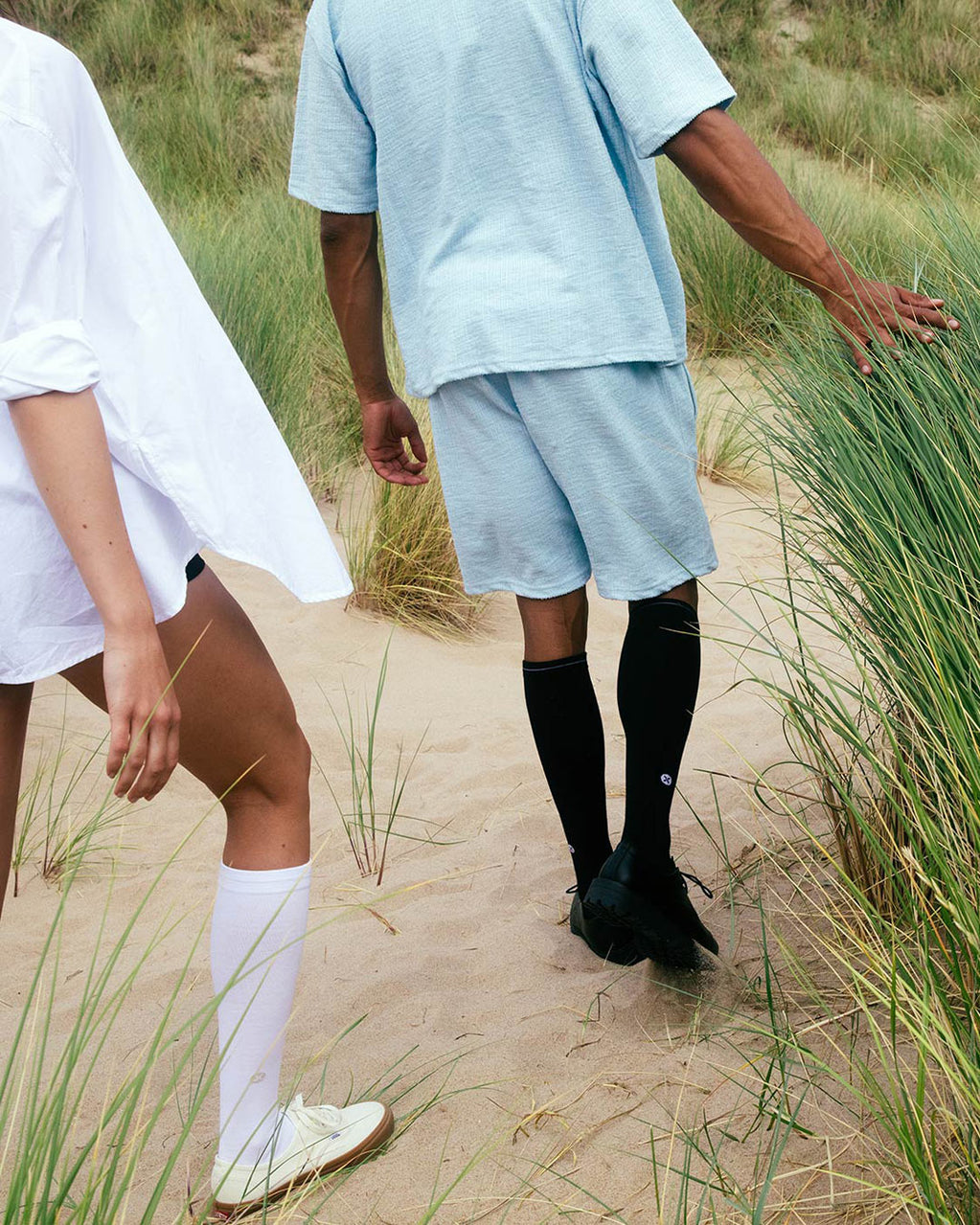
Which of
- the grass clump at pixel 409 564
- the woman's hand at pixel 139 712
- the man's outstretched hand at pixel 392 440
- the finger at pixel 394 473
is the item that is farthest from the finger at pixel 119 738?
the grass clump at pixel 409 564

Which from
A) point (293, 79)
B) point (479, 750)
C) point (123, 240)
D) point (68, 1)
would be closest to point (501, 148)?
point (123, 240)

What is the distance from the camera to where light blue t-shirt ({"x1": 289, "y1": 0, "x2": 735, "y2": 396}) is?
5.25ft

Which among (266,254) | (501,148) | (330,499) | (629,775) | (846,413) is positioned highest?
(501,148)

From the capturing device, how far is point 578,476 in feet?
5.85

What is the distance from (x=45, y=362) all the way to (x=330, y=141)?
92cm

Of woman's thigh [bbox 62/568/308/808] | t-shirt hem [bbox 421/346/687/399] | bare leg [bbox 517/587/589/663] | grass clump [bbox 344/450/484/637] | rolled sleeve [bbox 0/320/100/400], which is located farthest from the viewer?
grass clump [bbox 344/450/484/637]

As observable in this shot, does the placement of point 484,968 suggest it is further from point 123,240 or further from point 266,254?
point 266,254

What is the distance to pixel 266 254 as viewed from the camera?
5637mm

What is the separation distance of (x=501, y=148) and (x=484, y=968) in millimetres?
1293

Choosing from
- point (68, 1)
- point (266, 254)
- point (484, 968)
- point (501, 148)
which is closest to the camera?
point (501, 148)

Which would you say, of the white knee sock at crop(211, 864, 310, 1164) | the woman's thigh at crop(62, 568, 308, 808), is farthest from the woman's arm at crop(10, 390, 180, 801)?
the white knee sock at crop(211, 864, 310, 1164)

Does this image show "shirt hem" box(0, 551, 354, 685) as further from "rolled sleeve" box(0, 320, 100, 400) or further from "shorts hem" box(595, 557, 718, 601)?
"shorts hem" box(595, 557, 718, 601)

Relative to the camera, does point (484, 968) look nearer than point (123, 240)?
No

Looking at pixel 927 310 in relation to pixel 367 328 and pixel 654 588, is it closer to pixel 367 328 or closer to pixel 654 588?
pixel 654 588
